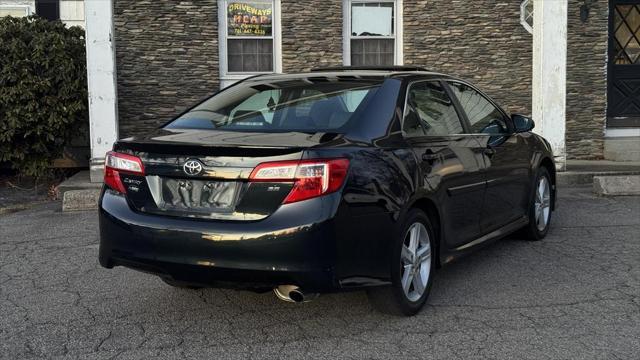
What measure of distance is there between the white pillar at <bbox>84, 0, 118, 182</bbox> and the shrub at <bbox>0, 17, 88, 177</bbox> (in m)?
0.38

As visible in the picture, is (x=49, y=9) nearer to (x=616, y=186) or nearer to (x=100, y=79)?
(x=100, y=79)

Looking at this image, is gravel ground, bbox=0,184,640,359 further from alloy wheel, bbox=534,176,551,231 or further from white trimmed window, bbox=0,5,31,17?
white trimmed window, bbox=0,5,31,17

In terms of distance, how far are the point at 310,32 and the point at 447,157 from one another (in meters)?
6.99

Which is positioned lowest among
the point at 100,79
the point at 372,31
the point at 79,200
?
the point at 79,200

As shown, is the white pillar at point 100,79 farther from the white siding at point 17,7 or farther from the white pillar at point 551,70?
the white pillar at point 551,70

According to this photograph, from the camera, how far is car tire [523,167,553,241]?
6.48m

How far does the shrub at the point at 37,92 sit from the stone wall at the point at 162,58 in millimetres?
1312

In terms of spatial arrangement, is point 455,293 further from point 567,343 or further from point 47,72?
point 47,72

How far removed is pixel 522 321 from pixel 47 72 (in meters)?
7.36

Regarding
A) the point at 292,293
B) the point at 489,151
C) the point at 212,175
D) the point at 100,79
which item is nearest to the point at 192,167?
the point at 212,175

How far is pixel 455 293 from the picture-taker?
5027 millimetres

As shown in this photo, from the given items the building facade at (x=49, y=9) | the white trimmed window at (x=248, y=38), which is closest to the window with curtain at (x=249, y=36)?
the white trimmed window at (x=248, y=38)

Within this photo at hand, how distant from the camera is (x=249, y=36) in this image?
11.5 m

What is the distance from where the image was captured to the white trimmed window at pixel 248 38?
37.4 feet
